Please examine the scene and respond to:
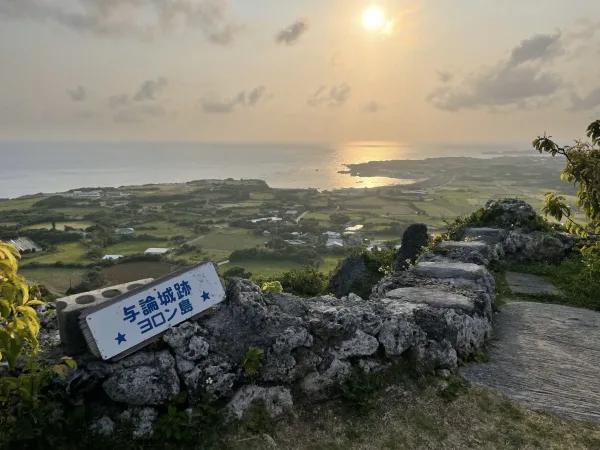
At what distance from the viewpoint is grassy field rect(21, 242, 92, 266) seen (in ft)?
134

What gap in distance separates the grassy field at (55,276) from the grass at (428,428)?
33.9 metres

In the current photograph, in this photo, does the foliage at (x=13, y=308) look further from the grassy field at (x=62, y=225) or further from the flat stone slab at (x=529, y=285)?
the grassy field at (x=62, y=225)

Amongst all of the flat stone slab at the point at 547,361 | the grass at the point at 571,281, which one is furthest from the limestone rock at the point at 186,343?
the grass at the point at 571,281

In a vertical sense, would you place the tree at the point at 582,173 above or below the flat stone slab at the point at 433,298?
above

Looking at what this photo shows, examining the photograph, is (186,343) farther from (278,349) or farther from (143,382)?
(278,349)

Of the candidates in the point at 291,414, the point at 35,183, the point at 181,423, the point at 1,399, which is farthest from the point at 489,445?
the point at 35,183

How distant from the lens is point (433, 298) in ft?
18.9

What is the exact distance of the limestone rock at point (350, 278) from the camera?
12.9 m

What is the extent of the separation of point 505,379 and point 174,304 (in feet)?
13.2

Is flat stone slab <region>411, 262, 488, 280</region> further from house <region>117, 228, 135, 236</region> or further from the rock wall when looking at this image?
house <region>117, 228, 135, 236</region>

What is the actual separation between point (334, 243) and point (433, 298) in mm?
41905

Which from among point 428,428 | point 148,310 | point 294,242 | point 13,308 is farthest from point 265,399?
point 294,242

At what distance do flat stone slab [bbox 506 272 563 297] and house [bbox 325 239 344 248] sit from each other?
37025mm

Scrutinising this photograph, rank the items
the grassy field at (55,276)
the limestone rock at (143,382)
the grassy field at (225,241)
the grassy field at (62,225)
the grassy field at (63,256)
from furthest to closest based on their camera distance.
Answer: the grassy field at (62,225) → the grassy field at (225,241) → the grassy field at (63,256) → the grassy field at (55,276) → the limestone rock at (143,382)
